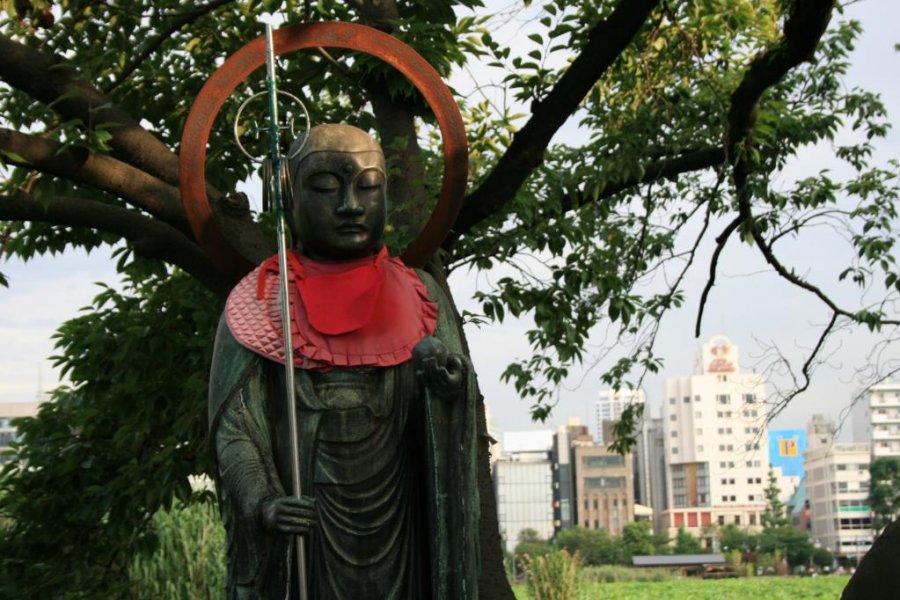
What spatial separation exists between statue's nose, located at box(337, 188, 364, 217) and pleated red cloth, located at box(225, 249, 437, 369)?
0.20 meters

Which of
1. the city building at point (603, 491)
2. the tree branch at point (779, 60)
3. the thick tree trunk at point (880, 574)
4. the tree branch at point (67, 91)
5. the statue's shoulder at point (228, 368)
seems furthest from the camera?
the city building at point (603, 491)

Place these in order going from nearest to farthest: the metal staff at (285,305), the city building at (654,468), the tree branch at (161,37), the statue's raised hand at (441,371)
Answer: the metal staff at (285,305) → the statue's raised hand at (441,371) → the tree branch at (161,37) → the city building at (654,468)

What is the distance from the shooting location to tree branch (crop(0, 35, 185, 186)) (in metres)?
8.64

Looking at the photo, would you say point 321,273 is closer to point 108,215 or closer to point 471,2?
point 108,215

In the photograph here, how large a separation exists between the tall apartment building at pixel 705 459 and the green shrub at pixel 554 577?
14712cm

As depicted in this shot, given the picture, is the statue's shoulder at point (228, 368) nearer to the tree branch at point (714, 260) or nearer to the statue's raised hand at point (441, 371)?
the statue's raised hand at point (441, 371)

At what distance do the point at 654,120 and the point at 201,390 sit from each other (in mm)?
4308

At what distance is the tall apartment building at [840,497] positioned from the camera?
488 ft

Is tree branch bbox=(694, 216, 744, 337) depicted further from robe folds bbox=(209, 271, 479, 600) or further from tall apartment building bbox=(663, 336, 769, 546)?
tall apartment building bbox=(663, 336, 769, 546)

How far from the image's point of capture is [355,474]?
5.11m

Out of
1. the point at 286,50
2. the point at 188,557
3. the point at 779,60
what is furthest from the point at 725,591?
the point at 286,50

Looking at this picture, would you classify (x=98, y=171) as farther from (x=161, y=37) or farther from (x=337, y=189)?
(x=337, y=189)

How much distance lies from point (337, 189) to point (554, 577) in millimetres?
15651

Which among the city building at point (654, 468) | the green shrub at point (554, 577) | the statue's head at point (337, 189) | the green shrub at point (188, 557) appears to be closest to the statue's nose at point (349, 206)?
the statue's head at point (337, 189)
